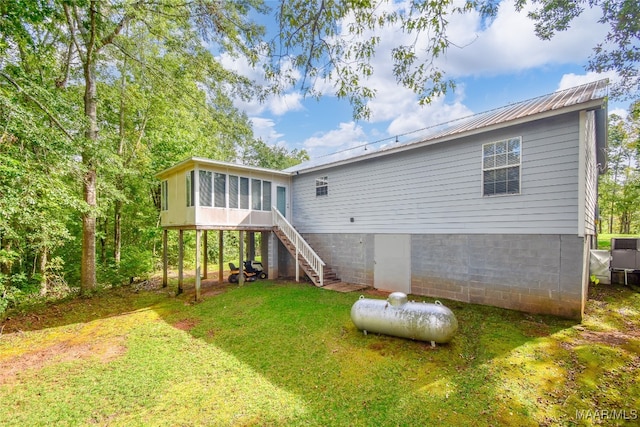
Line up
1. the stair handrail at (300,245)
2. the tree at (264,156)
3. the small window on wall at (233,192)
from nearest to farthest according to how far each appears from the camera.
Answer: the stair handrail at (300,245) < the small window on wall at (233,192) < the tree at (264,156)

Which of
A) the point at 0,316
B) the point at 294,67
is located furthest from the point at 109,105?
the point at 294,67

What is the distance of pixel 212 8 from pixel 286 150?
95.5ft

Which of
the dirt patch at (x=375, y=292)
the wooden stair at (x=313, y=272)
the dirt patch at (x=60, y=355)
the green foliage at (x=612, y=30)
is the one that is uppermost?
the green foliage at (x=612, y=30)

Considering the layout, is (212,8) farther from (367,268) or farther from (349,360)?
(367,268)

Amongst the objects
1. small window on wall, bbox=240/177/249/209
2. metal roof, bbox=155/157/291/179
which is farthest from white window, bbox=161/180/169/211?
small window on wall, bbox=240/177/249/209

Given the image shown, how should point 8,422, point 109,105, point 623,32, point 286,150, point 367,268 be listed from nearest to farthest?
point 8,422, point 623,32, point 367,268, point 109,105, point 286,150

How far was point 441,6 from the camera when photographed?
3.79 meters

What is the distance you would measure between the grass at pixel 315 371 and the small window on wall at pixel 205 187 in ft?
14.3

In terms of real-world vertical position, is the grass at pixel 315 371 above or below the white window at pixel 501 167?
below

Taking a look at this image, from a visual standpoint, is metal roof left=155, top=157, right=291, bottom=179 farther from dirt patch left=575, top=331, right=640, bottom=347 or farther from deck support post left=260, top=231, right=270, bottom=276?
dirt patch left=575, top=331, right=640, bottom=347

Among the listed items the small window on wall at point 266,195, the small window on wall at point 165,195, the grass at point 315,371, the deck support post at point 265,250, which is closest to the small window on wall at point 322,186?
the small window on wall at point 266,195

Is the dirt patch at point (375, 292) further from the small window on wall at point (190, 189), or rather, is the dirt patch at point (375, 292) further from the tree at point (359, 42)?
the small window on wall at point (190, 189)

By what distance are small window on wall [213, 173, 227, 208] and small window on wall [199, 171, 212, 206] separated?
0.24 m

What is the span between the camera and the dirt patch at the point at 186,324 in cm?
704
